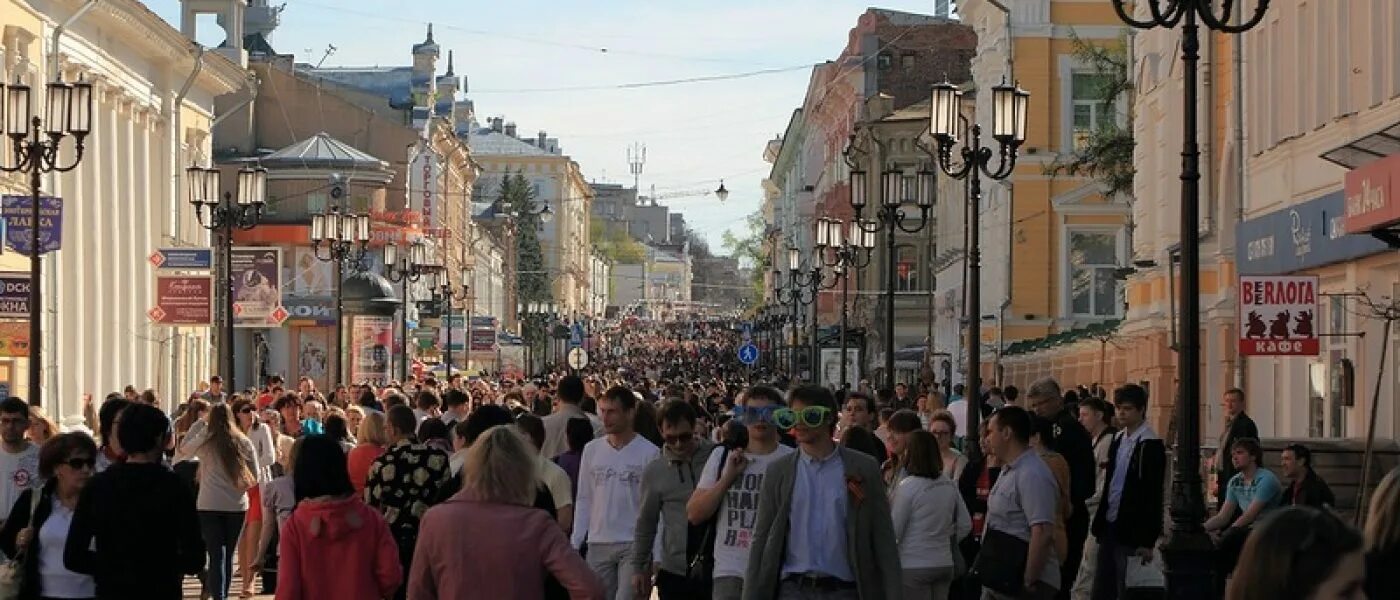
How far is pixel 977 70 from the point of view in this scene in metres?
62.0

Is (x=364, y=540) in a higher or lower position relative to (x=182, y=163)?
lower

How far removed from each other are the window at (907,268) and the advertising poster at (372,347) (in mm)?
32003

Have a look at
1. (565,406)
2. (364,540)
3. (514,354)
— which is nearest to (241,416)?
(565,406)

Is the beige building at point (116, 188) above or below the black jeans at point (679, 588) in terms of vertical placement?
above

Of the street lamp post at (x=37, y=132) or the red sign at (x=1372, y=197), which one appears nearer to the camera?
the red sign at (x=1372, y=197)

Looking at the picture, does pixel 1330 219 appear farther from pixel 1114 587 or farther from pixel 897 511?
pixel 897 511

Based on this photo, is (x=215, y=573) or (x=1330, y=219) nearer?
(x=215, y=573)

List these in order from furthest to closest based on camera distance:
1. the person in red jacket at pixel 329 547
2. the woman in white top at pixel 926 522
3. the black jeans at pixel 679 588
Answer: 1. the black jeans at pixel 679 588
2. the woman in white top at pixel 926 522
3. the person in red jacket at pixel 329 547

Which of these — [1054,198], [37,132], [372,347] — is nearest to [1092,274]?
[1054,198]

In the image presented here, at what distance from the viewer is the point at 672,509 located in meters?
12.8

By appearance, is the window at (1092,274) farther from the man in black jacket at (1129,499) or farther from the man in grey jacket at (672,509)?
the man in grey jacket at (672,509)

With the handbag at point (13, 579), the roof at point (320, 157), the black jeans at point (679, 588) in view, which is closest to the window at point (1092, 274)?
the roof at point (320, 157)

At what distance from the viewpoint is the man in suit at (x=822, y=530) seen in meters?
10.3

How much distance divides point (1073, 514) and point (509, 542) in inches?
254
